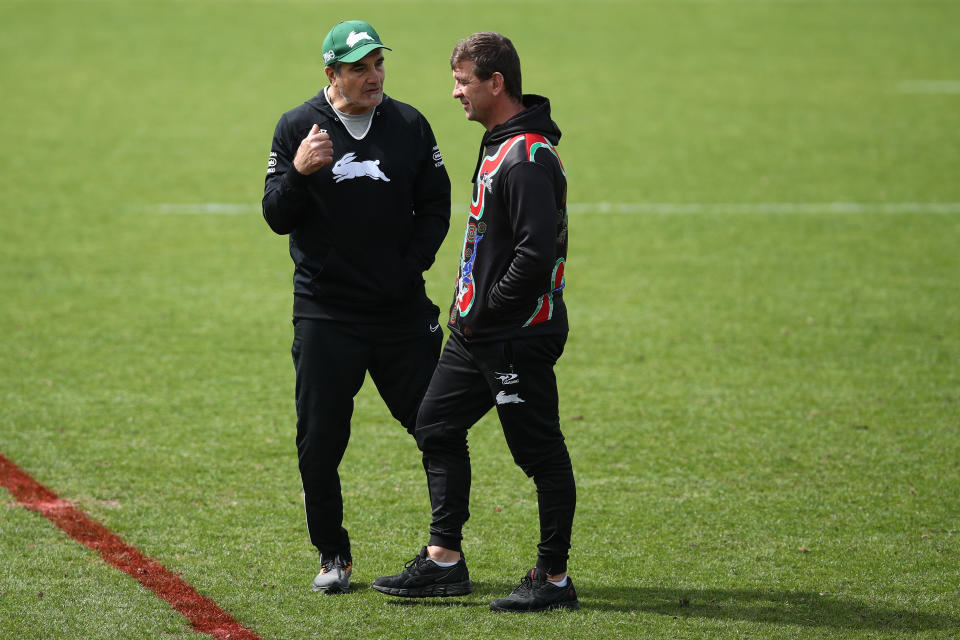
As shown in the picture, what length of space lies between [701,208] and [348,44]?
7.43 meters

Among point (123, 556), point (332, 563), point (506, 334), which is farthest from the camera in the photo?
point (123, 556)

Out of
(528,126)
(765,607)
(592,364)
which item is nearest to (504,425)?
(528,126)

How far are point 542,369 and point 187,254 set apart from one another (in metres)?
6.18

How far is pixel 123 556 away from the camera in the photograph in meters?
4.83

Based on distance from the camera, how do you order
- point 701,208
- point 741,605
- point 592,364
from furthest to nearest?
point 701,208
point 592,364
point 741,605

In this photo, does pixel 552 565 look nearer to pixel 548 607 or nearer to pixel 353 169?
pixel 548 607

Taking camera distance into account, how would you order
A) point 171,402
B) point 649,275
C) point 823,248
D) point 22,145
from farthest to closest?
point 22,145 → point 823,248 → point 649,275 → point 171,402

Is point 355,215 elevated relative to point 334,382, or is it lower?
elevated

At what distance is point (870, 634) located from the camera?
165 inches

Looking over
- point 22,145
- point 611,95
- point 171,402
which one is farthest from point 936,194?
point 22,145

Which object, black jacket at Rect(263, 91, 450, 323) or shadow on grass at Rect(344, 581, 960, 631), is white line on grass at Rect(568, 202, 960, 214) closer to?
black jacket at Rect(263, 91, 450, 323)

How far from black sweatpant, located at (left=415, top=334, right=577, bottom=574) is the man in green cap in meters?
0.23

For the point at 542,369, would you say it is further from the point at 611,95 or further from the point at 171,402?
the point at 611,95

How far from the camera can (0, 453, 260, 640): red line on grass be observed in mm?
4277
